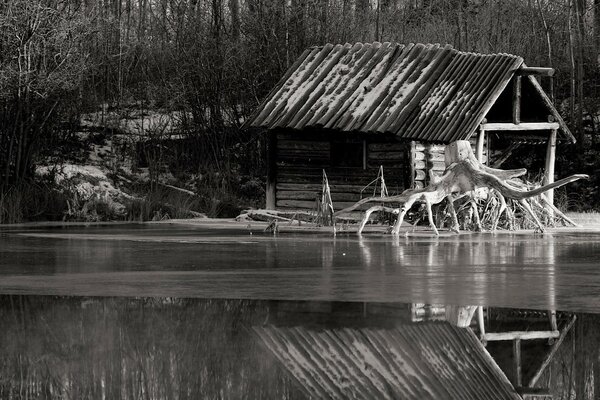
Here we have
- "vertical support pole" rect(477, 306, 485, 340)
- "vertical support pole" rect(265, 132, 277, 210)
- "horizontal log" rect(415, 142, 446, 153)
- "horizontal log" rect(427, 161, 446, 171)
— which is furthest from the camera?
"vertical support pole" rect(265, 132, 277, 210)

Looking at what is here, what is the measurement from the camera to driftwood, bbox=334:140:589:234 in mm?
24609

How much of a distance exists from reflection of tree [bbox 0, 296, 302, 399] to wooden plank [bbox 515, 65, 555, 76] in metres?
17.9

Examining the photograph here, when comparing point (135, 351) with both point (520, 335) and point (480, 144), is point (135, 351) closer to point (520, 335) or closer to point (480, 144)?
point (520, 335)

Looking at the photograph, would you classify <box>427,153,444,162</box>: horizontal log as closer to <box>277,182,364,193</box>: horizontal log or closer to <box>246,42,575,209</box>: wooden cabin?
<box>246,42,575,209</box>: wooden cabin

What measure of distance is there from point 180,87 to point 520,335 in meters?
30.1

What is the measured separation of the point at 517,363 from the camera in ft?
29.1

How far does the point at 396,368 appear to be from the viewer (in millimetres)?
8594

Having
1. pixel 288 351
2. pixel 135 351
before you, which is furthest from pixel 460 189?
pixel 135 351

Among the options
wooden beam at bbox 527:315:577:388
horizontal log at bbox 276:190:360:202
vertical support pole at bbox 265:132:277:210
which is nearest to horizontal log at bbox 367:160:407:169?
horizontal log at bbox 276:190:360:202

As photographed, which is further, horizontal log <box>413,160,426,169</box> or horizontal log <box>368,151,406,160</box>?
horizontal log <box>368,151,406,160</box>

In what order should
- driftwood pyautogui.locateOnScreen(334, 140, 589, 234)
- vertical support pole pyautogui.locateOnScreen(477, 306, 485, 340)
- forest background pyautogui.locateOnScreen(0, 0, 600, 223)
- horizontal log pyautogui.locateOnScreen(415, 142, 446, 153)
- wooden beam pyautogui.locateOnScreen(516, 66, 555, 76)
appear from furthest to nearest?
forest background pyautogui.locateOnScreen(0, 0, 600, 223), horizontal log pyautogui.locateOnScreen(415, 142, 446, 153), wooden beam pyautogui.locateOnScreen(516, 66, 555, 76), driftwood pyautogui.locateOnScreen(334, 140, 589, 234), vertical support pole pyautogui.locateOnScreen(477, 306, 485, 340)

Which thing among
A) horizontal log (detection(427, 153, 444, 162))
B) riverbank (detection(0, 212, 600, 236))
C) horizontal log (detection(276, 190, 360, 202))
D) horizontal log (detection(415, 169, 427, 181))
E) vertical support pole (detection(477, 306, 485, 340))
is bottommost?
riverbank (detection(0, 212, 600, 236))

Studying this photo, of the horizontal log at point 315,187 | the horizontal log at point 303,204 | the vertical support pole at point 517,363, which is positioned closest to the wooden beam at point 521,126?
the horizontal log at point 315,187

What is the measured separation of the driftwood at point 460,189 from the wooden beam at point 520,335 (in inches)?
544
